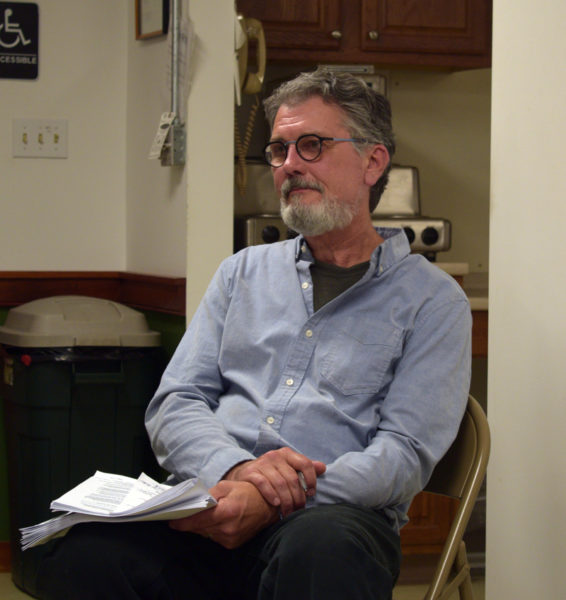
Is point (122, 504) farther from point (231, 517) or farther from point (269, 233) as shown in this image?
point (269, 233)

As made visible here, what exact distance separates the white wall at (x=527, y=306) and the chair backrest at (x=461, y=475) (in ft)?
0.58

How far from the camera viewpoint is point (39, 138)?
318 centimetres

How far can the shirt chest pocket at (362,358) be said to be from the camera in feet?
5.46

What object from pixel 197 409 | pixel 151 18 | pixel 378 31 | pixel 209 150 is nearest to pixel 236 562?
pixel 197 409

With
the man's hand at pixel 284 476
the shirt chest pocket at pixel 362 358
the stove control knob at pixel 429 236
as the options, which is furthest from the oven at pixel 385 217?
the man's hand at pixel 284 476

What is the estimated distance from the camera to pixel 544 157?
5.74ft

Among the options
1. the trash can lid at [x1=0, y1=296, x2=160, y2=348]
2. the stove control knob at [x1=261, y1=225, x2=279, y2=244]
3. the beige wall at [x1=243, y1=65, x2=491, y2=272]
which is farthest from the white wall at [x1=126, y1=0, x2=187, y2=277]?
the beige wall at [x1=243, y1=65, x2=491, y2=272]

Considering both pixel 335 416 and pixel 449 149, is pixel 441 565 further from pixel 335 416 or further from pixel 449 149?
pixel 449 149

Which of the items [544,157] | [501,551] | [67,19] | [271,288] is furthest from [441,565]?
[67,19]

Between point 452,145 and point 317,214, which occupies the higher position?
point 452,145

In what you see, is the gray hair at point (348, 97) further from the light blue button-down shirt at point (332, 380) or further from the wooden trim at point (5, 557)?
the wooden trim at point (5, 557)

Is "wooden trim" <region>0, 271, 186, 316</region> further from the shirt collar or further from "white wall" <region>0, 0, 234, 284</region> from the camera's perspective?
the shirt collar

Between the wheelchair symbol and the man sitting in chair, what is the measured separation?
4.98ft

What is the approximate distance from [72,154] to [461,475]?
6.65 feet
